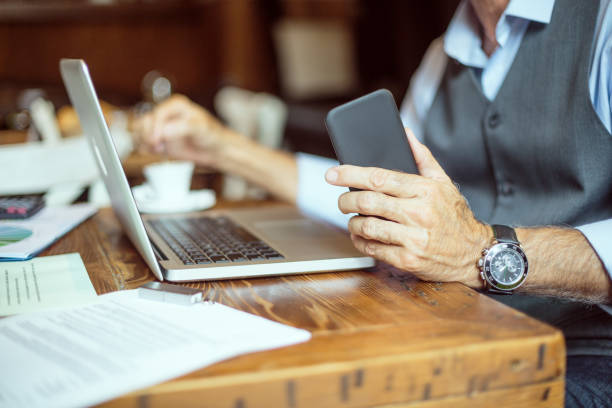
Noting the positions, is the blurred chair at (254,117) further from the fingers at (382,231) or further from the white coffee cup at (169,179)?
the fingers at (382,231)

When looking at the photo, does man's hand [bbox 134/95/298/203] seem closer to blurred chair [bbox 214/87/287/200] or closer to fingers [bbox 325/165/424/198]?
fingers [bbox 325/165/424/198]

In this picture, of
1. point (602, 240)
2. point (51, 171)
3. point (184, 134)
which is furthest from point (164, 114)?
point (602, 240)

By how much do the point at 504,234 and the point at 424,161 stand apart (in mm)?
128

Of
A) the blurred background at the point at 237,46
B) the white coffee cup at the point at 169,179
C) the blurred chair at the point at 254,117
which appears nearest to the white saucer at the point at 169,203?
the white coffee cup at the point at 169,179

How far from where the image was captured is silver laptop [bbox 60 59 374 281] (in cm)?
66

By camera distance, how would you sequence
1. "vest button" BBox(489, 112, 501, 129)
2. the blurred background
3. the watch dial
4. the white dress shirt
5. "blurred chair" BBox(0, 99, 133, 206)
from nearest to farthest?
1. the watch dial
2. the white dress shirt
3. "vest button" BBox(489, 112, 501, 129)
4. "blurred chair" BBox(0, 99, 133, 206)
5. the blurred background

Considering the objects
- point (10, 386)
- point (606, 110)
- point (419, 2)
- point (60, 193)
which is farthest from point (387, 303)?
point (419, 2)

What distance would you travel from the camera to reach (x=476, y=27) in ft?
3.60

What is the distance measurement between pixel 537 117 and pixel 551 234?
271 mm

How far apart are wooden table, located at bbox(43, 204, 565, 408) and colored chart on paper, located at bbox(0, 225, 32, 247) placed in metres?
0.36

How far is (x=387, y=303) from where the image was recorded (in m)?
0.59

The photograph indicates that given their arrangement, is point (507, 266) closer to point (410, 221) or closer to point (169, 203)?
point (410, 221)

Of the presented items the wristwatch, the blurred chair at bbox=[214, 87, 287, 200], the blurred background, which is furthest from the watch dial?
the blurred background

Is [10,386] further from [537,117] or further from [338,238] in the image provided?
[537,117]
